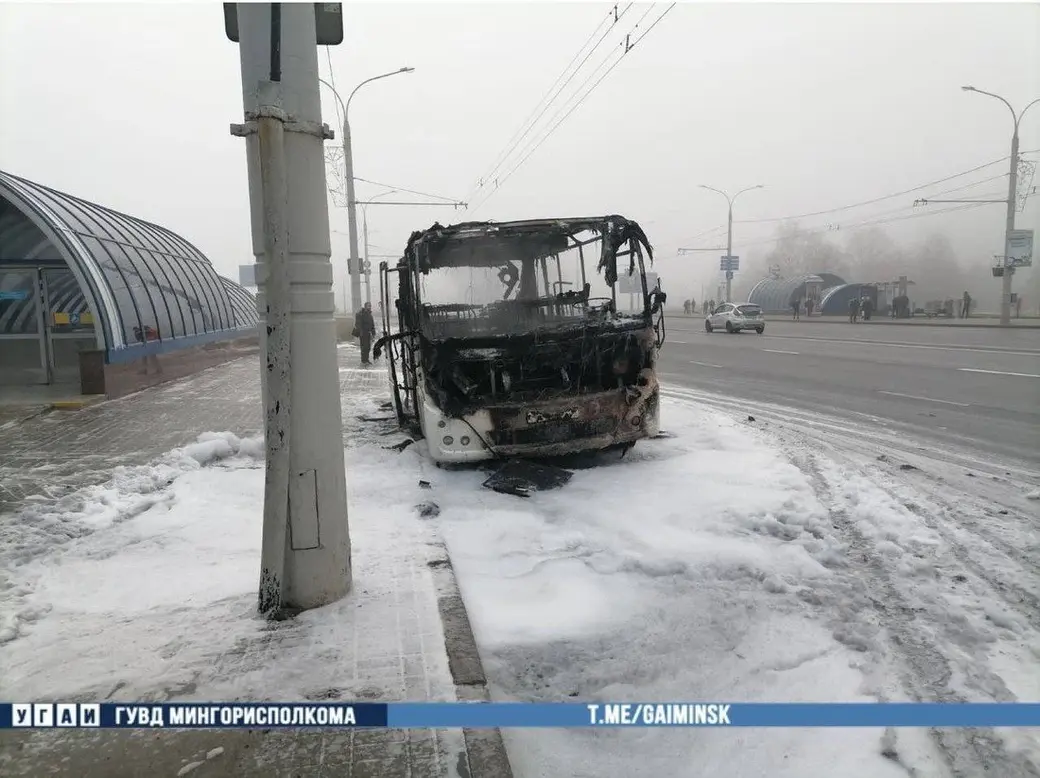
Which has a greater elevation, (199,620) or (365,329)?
(365,329)

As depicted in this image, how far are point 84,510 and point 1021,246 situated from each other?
38625 millimetres

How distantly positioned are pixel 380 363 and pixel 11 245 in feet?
29.9

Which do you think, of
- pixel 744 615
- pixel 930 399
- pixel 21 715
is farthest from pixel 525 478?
pixel 930 399

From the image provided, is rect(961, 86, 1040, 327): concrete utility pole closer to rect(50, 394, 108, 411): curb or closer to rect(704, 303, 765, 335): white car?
rect(704, 303, 765, 335): white car

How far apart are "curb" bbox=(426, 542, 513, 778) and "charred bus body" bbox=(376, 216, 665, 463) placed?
7.36 ft

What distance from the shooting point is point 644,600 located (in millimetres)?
3750

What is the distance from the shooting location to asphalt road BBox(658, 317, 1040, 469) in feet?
26.2

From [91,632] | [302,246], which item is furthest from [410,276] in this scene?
Result: [91,632]

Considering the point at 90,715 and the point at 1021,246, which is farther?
Result: the point at 1021,246

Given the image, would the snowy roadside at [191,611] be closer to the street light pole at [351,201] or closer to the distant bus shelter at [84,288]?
the distant bus shelter at [84,288]

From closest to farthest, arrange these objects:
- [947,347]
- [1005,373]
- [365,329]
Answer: [1005,373], [365,329], [947,347]

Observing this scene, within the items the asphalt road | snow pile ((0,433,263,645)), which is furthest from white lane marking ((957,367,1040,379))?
snow pile ((0,433,263,645))

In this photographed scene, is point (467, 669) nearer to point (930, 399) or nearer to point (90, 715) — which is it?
point (90, 715)

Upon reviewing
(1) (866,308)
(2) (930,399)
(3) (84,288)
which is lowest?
(2) (930,399)
